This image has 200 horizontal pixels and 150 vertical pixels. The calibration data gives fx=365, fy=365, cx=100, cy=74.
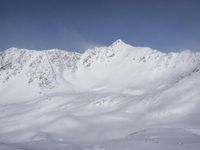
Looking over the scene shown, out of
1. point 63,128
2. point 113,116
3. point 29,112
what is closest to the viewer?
point 63,128

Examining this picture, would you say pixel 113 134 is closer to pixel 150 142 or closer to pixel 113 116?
pixel 113 116

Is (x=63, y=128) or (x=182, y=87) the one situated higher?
(x=182, y=87)

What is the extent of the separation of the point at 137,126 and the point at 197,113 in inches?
766

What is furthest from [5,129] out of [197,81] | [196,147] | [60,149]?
[196,147]

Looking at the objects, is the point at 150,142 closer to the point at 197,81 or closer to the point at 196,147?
the point at 196,147

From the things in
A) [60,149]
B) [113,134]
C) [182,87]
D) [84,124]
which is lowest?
[60,149]

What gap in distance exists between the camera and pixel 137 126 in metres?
117

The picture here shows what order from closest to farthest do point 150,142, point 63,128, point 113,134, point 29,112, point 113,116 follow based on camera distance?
point 150,142 → point 113,134 → point 63,128 → point 113,116 → point 29,112

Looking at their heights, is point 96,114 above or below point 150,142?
above

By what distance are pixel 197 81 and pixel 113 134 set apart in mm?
53001

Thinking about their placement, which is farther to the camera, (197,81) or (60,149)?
(197,81)

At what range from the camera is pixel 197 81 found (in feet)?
479

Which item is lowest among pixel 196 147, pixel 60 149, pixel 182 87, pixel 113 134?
pixel 196 147

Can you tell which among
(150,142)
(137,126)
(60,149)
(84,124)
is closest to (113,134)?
(137,126)
